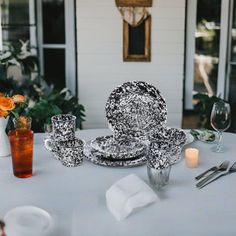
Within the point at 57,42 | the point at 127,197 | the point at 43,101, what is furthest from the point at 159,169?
the point at 57,42

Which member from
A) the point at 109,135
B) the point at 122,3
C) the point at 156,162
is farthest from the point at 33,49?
the point at 156,162

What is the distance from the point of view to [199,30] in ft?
13.1

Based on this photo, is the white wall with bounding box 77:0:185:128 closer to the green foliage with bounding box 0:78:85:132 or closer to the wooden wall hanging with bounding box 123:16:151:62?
the wooden wall hanging with bounding box 123:16:151:62

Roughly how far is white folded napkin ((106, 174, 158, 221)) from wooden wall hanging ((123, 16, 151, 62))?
246 centimetres

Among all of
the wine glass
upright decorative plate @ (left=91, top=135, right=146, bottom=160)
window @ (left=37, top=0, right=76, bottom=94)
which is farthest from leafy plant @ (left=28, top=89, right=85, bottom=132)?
the wine glass

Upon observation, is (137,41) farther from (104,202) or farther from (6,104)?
(104,202)

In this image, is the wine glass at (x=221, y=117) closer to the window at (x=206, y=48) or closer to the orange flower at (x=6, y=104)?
the orange flower at (x=6, y=104)

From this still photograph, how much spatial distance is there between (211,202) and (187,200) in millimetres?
75

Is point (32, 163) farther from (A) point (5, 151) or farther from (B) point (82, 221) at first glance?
(B) point (82, 221)

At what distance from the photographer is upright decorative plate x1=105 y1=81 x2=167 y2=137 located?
1.95 meters

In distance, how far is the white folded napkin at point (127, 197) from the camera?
133 centimetres

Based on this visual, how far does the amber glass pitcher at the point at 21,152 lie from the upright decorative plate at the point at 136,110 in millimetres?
422

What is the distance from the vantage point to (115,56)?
3842mm

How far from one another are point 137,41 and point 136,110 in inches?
74.9
